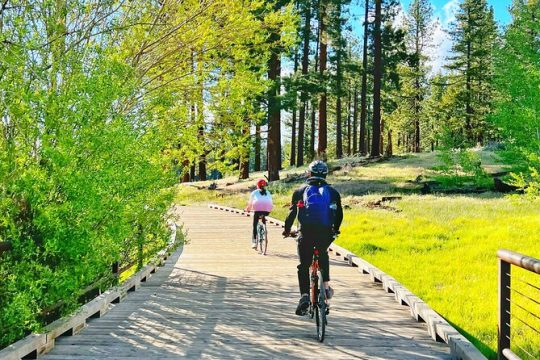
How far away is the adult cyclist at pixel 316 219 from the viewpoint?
22.6 feet

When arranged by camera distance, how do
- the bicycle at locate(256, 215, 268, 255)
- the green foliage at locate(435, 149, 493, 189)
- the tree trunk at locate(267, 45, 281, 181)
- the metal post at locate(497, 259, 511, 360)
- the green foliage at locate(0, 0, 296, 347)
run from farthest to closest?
the tree trunk at locate(267, 45, 281, 181) → the green foliage at locate(435, 149, 493, 189) → the bicycle at locate(256, 215, 268, 255) → the green foliage at locate(0, 0, 296, 347) → the metal post at locate(497, 259, 511, 360)

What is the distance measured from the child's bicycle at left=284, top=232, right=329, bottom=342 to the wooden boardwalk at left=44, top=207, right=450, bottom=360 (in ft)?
0.65

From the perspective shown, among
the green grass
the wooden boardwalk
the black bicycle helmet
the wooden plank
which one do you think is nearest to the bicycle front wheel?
the green grass

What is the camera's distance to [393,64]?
4825cm

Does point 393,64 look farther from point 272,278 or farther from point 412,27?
point 272,278

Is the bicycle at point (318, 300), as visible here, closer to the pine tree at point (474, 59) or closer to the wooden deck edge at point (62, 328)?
the wooden deck edge at point (62, 328)

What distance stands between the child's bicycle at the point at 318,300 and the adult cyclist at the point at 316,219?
73 mm

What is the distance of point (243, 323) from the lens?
7.47m

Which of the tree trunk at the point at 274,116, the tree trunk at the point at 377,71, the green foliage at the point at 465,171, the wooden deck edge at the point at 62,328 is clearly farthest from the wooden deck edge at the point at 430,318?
the tree trunk at the point at 377,71

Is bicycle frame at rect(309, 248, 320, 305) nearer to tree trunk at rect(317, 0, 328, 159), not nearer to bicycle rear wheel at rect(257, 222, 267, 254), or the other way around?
bicycle rear wheel at rect(257, 222, 267, 254)

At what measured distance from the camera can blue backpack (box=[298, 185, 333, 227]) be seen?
6.88m

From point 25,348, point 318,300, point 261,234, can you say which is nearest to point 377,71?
point 261,234

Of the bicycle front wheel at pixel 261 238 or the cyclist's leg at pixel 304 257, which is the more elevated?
the cyclist's leg at pixel 304 257

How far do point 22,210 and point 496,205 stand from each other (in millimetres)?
21117
